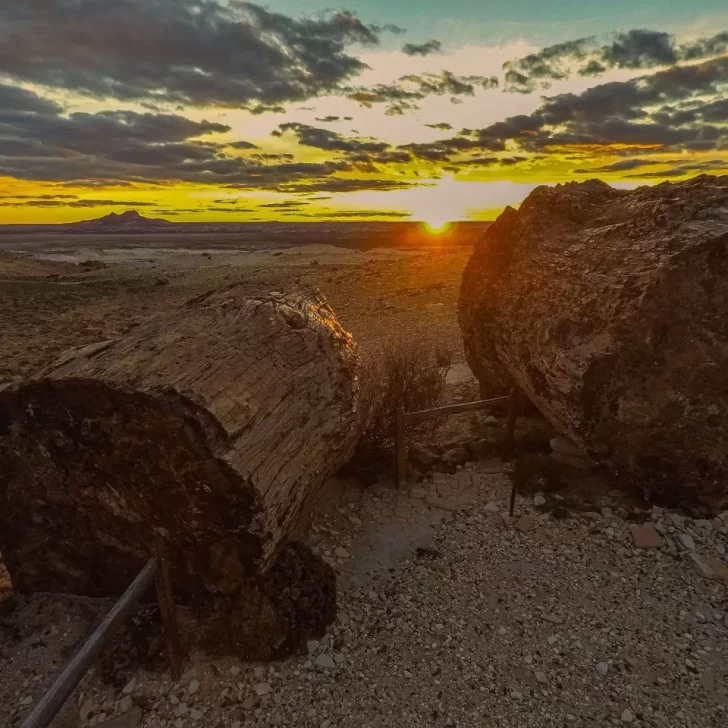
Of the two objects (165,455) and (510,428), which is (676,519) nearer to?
(510,428)

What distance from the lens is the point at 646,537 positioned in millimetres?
5488

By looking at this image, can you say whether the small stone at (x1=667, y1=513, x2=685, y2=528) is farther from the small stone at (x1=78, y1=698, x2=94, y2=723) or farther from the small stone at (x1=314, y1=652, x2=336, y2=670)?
the small stone at (x1=78, y1=698, x2=94, y2=723)

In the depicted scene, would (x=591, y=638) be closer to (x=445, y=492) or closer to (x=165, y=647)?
(x=445, y=492)

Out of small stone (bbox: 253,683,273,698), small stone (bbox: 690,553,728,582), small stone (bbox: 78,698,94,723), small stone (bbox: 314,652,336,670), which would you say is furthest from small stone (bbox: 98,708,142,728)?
small stone (bbox: 690,553,728,582)

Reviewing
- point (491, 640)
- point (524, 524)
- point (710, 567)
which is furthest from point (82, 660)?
point (710, 567)

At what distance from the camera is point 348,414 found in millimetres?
5488

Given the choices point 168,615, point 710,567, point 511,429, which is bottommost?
point 710,567

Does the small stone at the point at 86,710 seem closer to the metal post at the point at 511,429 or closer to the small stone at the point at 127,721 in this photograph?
the small stone at the point at 127,721

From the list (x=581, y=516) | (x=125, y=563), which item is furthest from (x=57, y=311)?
(x=581, y=516)

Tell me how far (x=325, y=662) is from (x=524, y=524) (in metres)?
2.49

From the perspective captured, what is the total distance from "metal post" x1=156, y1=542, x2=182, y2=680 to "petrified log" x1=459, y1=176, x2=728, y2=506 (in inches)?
166

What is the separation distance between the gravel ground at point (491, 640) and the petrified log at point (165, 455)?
2.68 ft

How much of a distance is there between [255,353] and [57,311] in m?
17.5

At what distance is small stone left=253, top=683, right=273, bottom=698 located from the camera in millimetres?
4066
